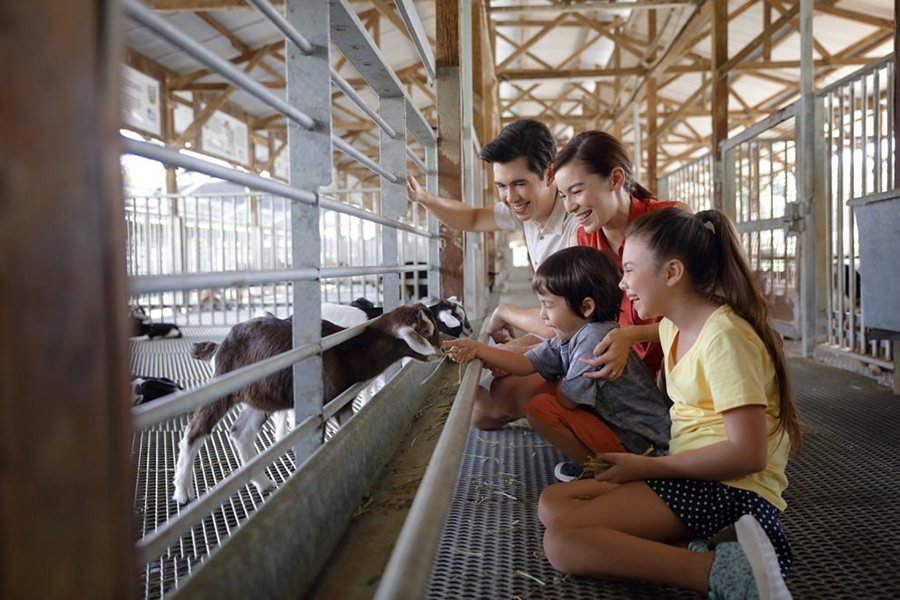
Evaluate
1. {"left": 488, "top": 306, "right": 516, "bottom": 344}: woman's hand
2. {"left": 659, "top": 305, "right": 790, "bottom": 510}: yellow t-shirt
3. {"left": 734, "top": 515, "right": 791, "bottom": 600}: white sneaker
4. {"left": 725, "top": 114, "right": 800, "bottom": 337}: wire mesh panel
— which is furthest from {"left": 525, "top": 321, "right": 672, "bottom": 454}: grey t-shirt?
{"left": 725, "top": 114, "right": 800, "bottom": 337}: wire mesh panel

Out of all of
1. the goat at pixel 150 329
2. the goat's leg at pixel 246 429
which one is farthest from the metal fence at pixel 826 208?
the goat at pixel 150 329

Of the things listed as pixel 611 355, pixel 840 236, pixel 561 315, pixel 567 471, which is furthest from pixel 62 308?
pixel 840 236

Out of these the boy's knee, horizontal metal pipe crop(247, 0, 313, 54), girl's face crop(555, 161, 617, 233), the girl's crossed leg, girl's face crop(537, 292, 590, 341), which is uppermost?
horizontal metal pipe crop(247, 0, 313, 54)

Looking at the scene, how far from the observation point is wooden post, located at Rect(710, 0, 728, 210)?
6.79 metres

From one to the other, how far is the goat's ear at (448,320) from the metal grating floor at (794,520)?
0.48m

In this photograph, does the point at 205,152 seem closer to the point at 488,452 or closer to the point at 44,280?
the point at 488,452

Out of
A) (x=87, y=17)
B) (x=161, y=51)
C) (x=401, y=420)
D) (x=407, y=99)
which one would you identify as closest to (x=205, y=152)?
(x=161, y=51)

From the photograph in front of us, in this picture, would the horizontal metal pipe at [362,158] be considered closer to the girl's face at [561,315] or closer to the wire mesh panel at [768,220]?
the girl's face at [561,315]

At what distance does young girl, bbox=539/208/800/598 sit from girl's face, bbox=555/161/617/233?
1.94ft

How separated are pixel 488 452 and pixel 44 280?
7.41 feet

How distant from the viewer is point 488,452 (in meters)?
2.54

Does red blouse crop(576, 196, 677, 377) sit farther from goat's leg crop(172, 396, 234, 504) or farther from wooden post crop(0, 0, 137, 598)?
wooden post crop(0, 0, 137, 598)

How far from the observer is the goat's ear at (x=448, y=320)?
2.92 metres

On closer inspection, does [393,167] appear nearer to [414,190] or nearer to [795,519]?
[414,190]
